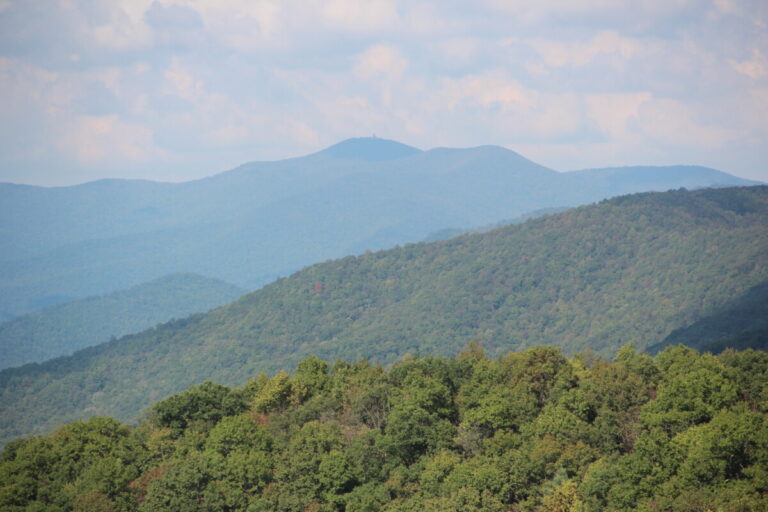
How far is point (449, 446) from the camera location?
4844cm

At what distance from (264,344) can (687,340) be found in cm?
10210

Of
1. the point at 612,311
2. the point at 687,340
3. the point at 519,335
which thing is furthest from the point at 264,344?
the point at 687,340

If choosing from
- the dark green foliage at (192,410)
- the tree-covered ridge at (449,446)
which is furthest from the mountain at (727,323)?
the dark green foliage at (192,410)

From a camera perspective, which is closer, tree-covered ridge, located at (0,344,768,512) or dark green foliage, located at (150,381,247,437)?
tree-covered ridge, located at (0,344,768,512)

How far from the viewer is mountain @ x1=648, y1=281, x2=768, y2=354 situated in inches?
4843

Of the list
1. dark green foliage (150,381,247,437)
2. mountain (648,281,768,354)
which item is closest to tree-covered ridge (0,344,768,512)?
dark green foliage (150,381,247,437)

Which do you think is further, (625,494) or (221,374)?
(221,374)

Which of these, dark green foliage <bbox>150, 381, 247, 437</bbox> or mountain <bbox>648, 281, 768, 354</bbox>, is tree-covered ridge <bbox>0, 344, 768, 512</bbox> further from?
mountain <bbox>648, 281, 768, 354</bbox>

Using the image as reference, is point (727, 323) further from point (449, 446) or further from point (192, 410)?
point (192, 410)

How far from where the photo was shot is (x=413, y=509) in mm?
41156

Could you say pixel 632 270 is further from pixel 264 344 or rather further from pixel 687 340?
pixel 264 344

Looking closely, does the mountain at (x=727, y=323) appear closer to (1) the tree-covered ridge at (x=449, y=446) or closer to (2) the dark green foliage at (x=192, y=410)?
(1) the tree-covered ridge at (x=449, y=446)

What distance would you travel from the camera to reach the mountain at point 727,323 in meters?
123

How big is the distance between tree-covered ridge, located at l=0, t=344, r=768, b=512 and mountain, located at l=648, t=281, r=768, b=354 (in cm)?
6932
